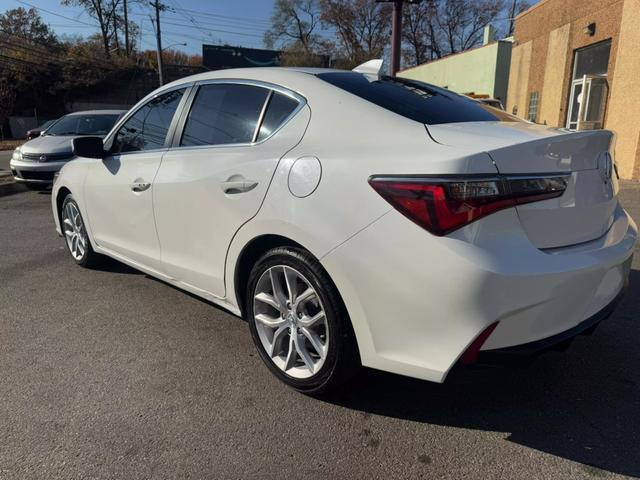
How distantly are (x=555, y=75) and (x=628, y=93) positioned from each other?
4.17m

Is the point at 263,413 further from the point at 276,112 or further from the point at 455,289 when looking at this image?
the point at 276,112

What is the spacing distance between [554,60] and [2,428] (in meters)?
16.1

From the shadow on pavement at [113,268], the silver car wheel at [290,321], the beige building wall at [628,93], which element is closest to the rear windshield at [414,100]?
the silver car wheel at [290,321]

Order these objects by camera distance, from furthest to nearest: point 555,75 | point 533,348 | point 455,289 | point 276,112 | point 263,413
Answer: point 555,75
point 276,112
point 263,413
point 533,348
point 455,289

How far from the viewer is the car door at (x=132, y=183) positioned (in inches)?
136

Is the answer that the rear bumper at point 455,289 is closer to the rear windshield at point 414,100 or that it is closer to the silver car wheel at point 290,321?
the silver car wheel at point 290,321

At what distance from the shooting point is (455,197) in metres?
1.96

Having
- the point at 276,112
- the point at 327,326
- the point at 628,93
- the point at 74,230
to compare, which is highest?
the point at 628,93

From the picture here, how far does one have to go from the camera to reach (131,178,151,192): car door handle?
134 inches

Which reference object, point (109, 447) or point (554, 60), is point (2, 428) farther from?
point (554, 60)

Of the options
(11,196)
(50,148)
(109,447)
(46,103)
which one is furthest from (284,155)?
(46,103)

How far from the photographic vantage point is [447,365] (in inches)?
80.6

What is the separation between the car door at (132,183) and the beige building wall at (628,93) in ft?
33.6

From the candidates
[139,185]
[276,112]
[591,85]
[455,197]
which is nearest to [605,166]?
[455,197]
